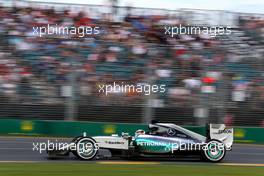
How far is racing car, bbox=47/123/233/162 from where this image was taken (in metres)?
11.4

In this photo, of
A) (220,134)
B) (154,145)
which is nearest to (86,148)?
(154,145)

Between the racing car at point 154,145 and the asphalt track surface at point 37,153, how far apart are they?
28cm

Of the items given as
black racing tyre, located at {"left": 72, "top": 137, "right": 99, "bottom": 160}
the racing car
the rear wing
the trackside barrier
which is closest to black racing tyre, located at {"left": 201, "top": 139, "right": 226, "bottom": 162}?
the racing car

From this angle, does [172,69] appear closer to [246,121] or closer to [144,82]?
[144,82]

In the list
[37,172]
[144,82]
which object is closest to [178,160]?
[37,172]

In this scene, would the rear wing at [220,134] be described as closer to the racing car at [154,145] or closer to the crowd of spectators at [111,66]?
the racing car at [154,145]

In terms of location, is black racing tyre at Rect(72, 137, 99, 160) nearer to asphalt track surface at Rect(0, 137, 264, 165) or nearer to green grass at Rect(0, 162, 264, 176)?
asphalt track surface at Rect(0, 137, 264, 165)

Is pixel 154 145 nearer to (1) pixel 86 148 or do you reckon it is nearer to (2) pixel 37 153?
(1) pixel 86 148

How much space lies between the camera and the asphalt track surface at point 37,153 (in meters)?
11.6

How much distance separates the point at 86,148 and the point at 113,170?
1906 mm

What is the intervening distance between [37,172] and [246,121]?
418 inches

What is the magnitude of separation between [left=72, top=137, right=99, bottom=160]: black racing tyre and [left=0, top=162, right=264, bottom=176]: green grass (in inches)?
26.2

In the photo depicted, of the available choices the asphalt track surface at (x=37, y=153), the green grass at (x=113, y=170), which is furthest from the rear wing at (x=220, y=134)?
the green grass at (x=113, y=170)

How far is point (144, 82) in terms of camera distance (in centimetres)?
1744
